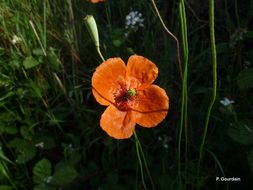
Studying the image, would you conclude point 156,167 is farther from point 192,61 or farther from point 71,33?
point 71,33

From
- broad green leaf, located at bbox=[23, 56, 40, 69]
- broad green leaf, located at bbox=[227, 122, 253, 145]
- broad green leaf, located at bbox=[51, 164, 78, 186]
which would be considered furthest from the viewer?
Result: broad green leaf, located at bbox=[23, 56, 40, 69]

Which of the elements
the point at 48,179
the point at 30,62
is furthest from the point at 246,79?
the point at 30,62

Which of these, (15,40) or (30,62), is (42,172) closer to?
(30,62)

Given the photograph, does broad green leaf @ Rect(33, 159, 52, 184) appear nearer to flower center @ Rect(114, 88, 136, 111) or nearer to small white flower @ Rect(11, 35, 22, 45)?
flower center @ Rect(114, 88, 136, 111)

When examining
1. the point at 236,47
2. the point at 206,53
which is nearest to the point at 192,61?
the point at 206,53

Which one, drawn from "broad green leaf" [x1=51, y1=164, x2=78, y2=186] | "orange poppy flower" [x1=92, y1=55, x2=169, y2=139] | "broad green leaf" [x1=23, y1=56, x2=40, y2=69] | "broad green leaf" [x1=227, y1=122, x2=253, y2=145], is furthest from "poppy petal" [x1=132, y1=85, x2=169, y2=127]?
"broad green leaf" [x1=23, y1=56, x2=40, y2=69]

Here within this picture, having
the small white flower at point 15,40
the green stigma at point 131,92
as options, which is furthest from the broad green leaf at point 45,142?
the green stigma at point 131,92
